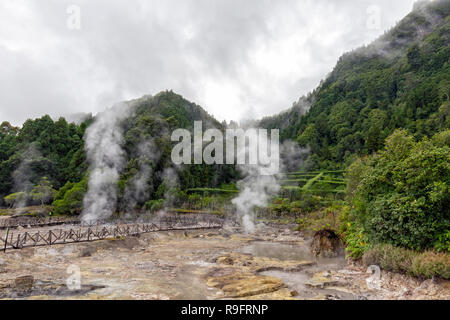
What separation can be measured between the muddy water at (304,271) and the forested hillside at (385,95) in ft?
150

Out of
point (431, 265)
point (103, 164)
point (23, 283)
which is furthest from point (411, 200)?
point (103, 164)

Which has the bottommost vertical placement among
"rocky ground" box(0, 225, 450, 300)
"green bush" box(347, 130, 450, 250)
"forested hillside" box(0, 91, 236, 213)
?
"rocky ground" box(0, 225, 450, 300)

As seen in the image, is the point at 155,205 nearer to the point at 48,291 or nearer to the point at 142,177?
the point at 142,177

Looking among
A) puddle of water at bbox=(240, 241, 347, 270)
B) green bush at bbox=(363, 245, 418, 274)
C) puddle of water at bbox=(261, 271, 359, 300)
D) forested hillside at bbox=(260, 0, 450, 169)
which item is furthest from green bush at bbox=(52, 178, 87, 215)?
forested hillside at bbox=(260, 0, 450, 169)

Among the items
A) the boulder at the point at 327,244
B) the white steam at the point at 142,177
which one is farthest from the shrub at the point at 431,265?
the white steam at the point at 142,177

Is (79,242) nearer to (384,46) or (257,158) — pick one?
(257,158)

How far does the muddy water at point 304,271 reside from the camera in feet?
35.3

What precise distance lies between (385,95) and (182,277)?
4108 inches

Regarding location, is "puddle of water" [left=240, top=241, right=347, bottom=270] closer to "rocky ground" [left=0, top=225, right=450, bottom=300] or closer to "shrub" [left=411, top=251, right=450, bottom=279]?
"rocky ground" [left=0, top=225, right=450, bottom=300]

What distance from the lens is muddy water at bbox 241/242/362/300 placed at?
10773 millimetres

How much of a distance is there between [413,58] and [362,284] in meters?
112

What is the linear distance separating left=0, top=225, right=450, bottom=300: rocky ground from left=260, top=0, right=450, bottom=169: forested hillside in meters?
51.6

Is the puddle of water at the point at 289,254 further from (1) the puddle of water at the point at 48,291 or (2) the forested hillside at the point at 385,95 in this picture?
(2) the forested hillside at the point at 385,95

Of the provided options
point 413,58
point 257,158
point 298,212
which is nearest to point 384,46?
point 413,58
